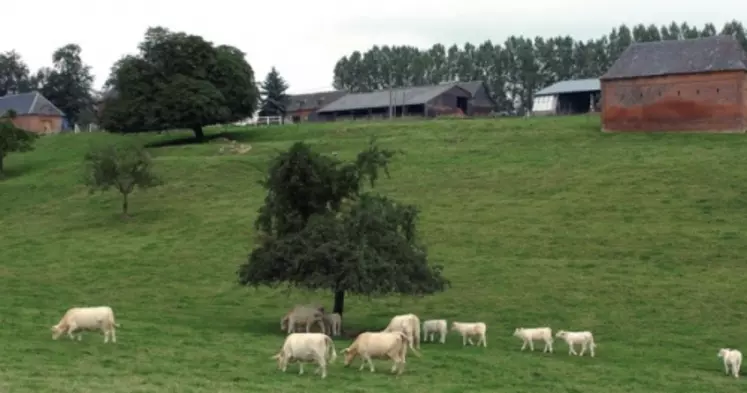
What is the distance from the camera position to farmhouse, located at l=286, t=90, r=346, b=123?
145000 mm

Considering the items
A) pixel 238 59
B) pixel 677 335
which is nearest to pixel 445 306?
pixel 677 335

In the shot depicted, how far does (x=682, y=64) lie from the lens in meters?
77.3

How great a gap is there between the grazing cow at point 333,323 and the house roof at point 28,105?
333ft

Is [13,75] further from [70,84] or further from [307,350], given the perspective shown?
[307,350]

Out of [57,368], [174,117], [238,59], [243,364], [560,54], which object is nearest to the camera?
[57,368]

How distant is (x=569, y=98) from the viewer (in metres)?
118

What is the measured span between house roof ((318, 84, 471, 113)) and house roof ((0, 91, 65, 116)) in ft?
122

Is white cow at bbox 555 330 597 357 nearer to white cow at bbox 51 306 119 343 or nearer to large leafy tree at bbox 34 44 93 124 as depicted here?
white cow at bbox 51 306 119 343

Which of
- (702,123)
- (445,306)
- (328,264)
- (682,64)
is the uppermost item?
(682,64)

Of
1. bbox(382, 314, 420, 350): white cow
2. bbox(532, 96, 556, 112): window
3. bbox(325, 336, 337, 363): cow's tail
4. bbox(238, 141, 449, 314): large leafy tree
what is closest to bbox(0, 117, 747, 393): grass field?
bbox(325, 336, 337, 363): cow's tail

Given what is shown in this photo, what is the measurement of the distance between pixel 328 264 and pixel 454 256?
15.0 m

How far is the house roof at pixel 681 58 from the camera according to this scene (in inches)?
2990

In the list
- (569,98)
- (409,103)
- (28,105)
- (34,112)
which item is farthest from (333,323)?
(28,105)

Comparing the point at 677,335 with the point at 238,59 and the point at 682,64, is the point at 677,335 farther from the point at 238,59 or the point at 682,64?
the point at 238,59
